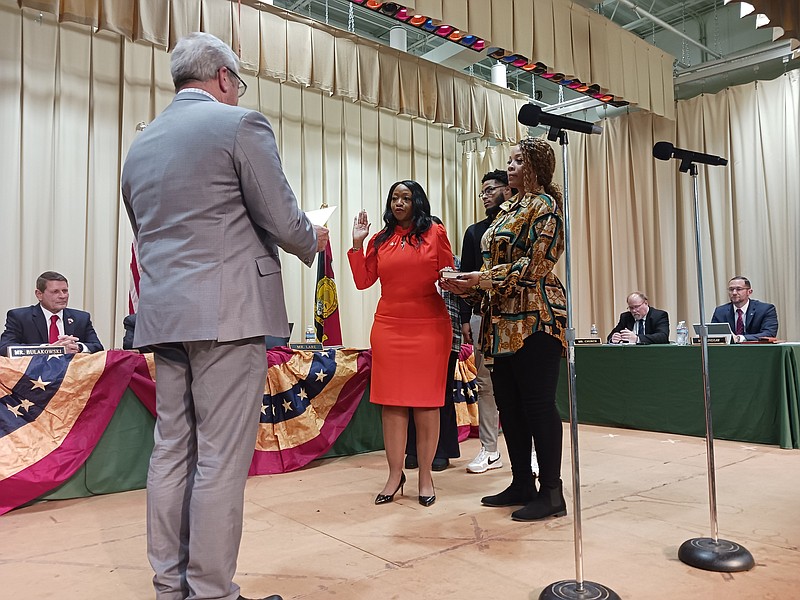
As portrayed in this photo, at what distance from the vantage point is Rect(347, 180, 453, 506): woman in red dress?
244cm

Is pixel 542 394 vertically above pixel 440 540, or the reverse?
pixel 542 394

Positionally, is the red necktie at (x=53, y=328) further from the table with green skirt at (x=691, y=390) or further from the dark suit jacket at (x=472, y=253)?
the table with green skirt at (x=691, y=390)

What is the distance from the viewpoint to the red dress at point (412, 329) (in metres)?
2.43

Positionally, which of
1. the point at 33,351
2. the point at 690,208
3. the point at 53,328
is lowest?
the point at 33,351

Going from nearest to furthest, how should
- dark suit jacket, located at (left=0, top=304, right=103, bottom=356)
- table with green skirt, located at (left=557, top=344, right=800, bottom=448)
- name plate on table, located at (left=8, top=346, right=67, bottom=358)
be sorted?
name plate on table, located at (left=8, top=346, right=67, bottom=358)
dark suit jacket, located at (left=0, top=304, right=103, bottom=356)
table with green skirt, located at (left=557, top=344, right=800, bottom=448)

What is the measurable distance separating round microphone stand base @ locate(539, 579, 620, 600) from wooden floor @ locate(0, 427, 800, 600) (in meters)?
0.06

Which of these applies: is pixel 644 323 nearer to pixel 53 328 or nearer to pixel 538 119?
pixel 538 119

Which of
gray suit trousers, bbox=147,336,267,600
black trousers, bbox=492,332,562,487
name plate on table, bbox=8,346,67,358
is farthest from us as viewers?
name plate on table, bbox=8,346,67,358

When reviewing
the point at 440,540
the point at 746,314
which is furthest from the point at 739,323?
the point at 440,540

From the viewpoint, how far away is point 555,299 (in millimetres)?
2219

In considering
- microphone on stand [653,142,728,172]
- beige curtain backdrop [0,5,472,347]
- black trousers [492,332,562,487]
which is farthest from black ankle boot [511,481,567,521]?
beige curtain backdrop [0,5,472,347]

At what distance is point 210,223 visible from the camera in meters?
1.32

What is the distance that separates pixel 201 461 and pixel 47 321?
285 centimetres

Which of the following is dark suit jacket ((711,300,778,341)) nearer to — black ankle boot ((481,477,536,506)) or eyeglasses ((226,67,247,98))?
black ankle boot ((481,477,536,506))
